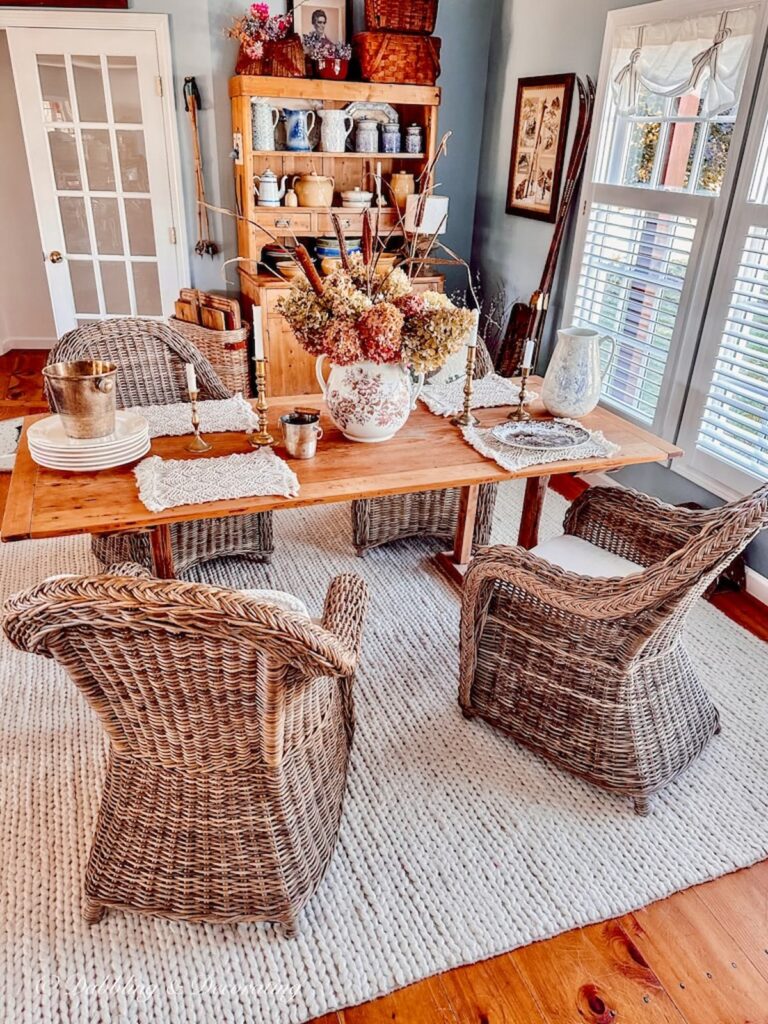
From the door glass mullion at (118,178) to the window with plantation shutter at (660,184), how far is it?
2.55 m

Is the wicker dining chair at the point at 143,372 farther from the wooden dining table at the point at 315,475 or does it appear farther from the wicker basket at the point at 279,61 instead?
the wicker basket at the point at 279,61

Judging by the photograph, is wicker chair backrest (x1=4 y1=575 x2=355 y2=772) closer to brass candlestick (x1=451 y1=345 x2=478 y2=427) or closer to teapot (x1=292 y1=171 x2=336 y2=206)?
brass candlestick (x1=451 y1=345 x2=478 y2=427)

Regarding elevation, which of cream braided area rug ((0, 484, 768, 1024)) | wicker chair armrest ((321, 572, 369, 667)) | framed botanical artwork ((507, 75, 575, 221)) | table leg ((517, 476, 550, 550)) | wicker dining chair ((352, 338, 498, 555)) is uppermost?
framed botanical artwork ((507, 75, 575, 221))

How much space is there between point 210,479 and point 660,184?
2381mm

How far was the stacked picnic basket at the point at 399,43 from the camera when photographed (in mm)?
3824

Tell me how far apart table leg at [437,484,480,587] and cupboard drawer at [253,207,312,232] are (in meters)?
2.15

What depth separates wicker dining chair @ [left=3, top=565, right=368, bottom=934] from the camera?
1.12 meters

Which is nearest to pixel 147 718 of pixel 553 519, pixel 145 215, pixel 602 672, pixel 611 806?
pixel 602 672

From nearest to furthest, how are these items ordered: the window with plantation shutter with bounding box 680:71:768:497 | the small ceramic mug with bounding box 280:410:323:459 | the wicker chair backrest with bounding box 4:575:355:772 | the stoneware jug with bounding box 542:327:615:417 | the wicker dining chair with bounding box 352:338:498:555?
the wicker chair backrest with bounding box 4:575:355:772, the small ceramic mug with bounding box 280:410:323:459, the stoneware jug with bounding box 542:327:615:417, the window with plantation shutter with bounding box 680:71:768:497, the wicker dining chair with bounding box 352:338:498:555

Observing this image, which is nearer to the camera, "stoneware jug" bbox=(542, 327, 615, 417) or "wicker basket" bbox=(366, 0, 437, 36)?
"stoneware jug" bbox=(542, 327, 615, 417)

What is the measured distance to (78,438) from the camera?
1.92m

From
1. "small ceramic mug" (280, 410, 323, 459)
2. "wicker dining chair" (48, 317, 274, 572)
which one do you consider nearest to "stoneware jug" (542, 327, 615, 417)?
"small ceramic mug" (280, 410, 323, 459)

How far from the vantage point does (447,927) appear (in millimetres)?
1606

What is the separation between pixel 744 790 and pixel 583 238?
8.57 ft
